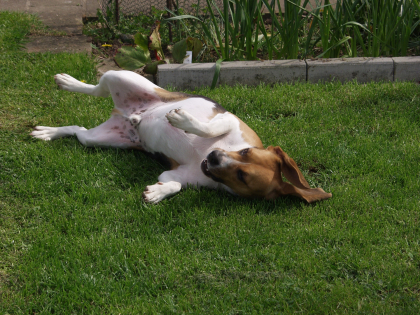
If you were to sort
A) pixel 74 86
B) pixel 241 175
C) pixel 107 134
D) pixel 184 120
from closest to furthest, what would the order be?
1. pixel 241 175
2. pixel 184 120
3. pixel 107 134
4. pixel 74 86

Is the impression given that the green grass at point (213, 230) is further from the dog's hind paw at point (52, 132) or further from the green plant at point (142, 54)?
the green plant at point (142, 54)

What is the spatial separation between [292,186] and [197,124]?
754mm

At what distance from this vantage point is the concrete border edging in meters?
4.86

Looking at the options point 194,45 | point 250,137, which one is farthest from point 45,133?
point 194,45

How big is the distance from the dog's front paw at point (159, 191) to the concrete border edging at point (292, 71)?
201 centimetres

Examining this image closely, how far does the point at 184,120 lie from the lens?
3.06m

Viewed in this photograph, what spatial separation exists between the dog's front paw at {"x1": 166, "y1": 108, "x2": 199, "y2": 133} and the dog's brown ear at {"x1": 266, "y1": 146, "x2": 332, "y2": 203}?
0.56 m

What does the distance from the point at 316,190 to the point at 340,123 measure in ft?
4.05

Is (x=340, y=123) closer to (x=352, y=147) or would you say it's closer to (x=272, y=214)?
(x=352, y=147)

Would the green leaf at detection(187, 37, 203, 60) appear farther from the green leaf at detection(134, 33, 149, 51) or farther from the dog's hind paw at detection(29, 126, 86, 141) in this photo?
the dog's hind paw at detection(29, 126, 86, 141)

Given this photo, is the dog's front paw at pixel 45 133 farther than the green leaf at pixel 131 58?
No

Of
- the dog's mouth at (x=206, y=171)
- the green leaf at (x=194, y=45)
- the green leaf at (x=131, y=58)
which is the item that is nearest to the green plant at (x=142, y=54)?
the green leaf at (x=131, y=58)

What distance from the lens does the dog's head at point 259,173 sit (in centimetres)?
292

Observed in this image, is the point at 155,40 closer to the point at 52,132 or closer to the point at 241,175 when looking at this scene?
the point at 52,132
